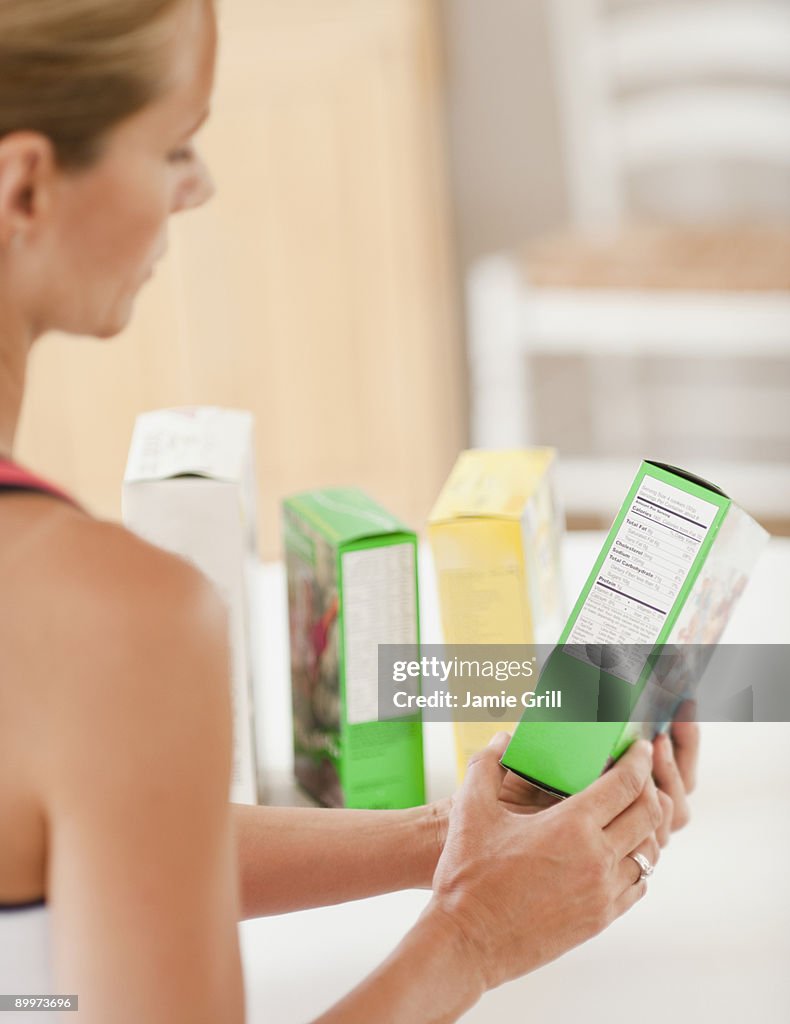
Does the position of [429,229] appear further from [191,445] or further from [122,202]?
[122,202]

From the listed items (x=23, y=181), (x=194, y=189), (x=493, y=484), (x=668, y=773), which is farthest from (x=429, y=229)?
(x=23, y=181)

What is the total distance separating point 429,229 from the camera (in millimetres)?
2746

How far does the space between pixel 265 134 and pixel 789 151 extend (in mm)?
1028

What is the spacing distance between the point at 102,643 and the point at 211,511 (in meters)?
0.34

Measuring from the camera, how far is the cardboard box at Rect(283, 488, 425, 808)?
0.82 m

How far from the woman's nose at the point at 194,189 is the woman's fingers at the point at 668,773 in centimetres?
42

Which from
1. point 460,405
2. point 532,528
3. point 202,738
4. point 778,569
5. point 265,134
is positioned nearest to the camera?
point 202,738

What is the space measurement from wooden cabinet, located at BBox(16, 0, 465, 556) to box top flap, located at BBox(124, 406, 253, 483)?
5.60 feet

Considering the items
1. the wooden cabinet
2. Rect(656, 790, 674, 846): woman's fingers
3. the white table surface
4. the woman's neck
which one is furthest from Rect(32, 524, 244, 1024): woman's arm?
the wooden cabinet

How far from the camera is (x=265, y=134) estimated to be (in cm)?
261

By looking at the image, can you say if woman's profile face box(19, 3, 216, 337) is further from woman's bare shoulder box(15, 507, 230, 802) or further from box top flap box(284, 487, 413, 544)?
box top flap box(284, 487, 413, 544)

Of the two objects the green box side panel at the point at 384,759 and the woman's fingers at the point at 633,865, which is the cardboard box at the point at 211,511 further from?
the woman's fingers at the point at 633,865

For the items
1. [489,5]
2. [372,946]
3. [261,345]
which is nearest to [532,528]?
[372,946]

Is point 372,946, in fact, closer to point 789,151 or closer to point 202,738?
point 202,738
